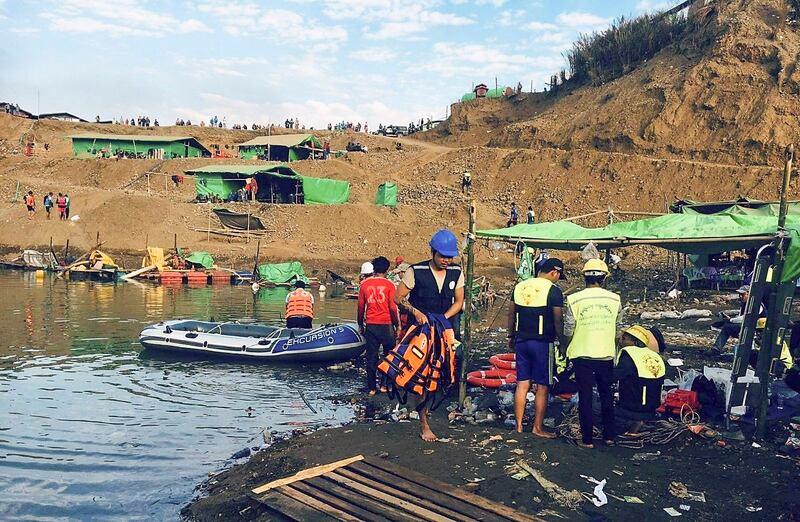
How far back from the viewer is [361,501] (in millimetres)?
5414

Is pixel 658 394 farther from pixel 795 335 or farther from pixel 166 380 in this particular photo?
pixel 166 380

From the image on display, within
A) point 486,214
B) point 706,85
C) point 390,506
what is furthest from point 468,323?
point 706,85

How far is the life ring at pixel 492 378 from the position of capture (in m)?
9.53

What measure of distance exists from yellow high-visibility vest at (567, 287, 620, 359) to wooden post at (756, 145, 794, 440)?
64.9 inches

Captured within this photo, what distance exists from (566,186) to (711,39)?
1412cm

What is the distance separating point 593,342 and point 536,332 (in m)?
0.59

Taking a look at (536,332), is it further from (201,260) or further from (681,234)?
(201,260)

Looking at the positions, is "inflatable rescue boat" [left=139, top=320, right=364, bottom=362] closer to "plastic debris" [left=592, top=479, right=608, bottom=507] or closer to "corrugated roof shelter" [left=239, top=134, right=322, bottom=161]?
"plastic debris" [left=592, top=479, right=608, bottom=507]

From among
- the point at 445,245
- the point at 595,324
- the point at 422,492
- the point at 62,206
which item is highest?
the point at 62,206

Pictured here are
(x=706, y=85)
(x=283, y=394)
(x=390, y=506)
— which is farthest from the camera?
(x=706, y=85)

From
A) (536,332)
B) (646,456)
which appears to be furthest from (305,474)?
(646,456)

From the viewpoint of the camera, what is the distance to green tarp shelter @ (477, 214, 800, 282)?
847 cm

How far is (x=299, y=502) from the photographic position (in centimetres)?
549

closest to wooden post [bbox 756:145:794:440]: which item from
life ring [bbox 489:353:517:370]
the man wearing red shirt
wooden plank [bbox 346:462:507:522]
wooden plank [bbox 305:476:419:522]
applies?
wooden plank [bbox 346:462:507:522]
